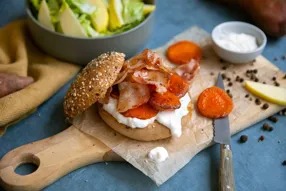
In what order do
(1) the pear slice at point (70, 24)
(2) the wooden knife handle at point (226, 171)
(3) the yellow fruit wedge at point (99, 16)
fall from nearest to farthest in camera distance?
(2) the wooden knife handle at point (226, 171) → (1) the pear slice at point (70, 24) → (3) the yellow fruit wedge at point (99, 16)

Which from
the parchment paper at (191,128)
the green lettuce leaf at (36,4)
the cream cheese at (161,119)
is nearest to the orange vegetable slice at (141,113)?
the cream cheese at (161,119)

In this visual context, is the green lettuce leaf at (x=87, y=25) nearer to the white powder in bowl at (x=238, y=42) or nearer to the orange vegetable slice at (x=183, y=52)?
the orange vegetable slice at (x=183, y=52)

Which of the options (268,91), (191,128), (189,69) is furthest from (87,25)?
(268,91)

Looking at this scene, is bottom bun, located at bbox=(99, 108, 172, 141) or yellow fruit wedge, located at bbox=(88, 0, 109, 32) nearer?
bottom bun, located at bbox=(99, 108, 172, 141)

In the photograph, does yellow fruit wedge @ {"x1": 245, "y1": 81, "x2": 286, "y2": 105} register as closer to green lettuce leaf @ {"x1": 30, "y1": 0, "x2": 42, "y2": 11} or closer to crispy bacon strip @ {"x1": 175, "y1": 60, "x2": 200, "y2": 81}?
crispy bacon strip @ {"x1": 175, "y1": 60, "x2": 200, "y2": 81}

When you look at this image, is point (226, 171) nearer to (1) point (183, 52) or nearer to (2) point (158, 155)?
(2) point (158, 155)

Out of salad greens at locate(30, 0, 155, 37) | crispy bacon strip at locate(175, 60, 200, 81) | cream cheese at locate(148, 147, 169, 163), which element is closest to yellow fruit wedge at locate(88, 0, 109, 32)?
salad greens at locate(30, 0, 155, 37)
